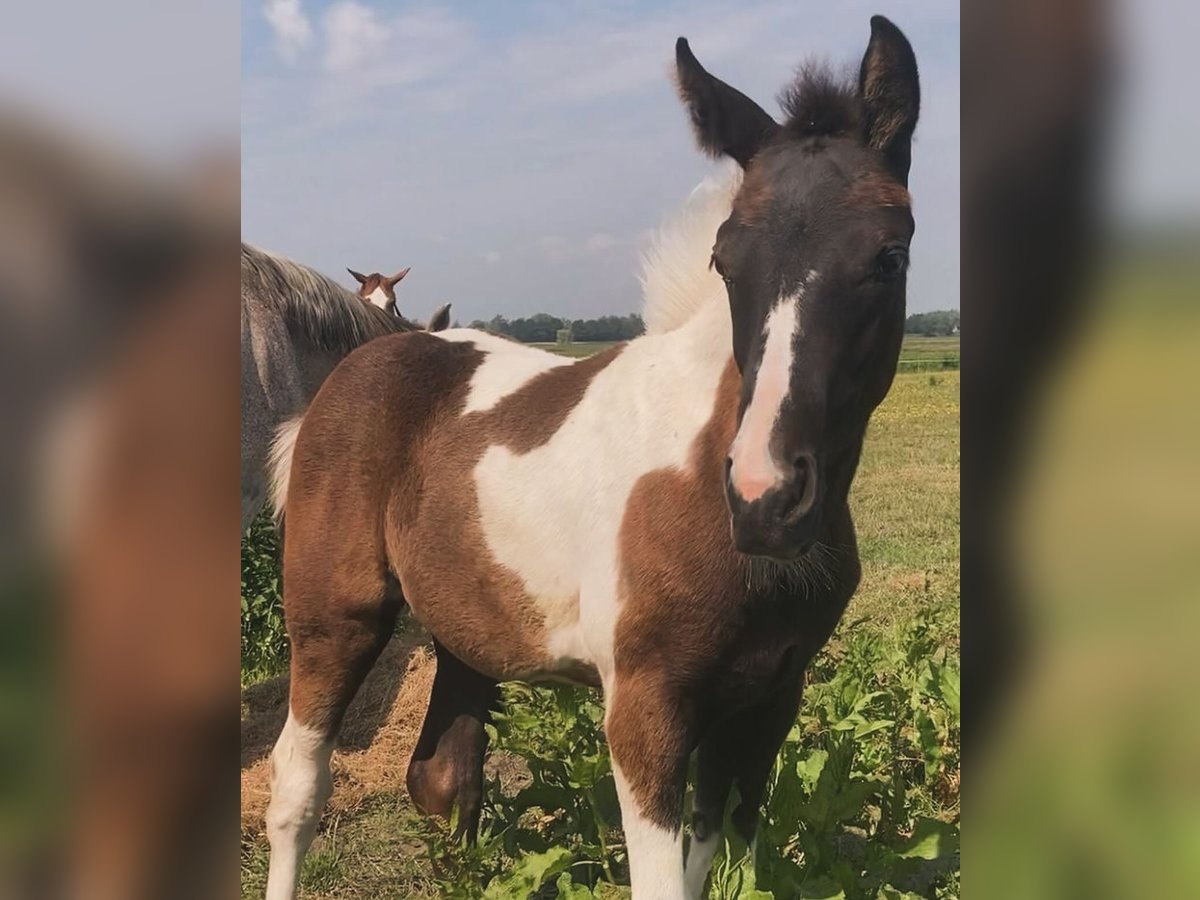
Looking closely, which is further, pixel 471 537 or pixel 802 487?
pixel 471 537

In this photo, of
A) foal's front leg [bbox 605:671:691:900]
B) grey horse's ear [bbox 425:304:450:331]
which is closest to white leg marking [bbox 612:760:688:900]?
foal's front leg [bbox 605:671:691:900]

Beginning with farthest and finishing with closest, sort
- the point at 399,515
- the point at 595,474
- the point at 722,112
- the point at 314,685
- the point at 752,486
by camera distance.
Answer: the point at 314,685
the point at 399,515
the point at 595,474
the point at 722,112
the point at 752,486

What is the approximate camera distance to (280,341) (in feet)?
11.9

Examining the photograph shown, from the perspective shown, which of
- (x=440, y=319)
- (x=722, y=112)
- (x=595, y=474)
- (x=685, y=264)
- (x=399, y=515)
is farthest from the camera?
(x=440, y=319)

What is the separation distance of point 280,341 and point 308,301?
216mm

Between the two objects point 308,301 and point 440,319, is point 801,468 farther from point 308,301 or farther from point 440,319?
point 440,319

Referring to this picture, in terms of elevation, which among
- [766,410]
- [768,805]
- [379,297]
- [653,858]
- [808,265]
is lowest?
[768,805]

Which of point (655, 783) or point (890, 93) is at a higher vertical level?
point (890, 93)

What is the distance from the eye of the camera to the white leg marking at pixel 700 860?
1864 mm

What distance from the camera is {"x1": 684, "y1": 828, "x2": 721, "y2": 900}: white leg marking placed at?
6.12 ft

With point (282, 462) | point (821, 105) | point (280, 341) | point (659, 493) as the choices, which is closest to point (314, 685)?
point (282, 462)

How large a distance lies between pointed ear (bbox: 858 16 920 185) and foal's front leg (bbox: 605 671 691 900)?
0.93 m
